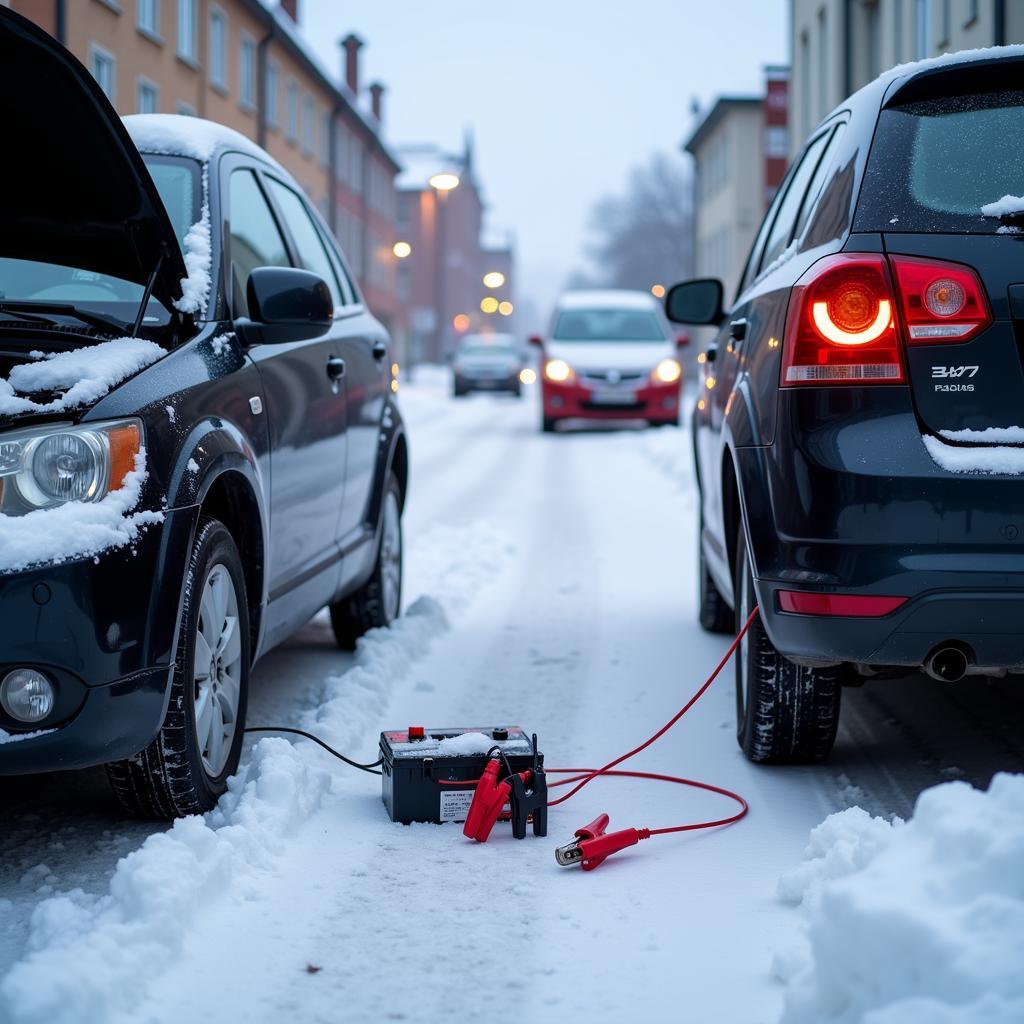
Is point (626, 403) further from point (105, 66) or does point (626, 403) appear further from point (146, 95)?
point (146, 95)

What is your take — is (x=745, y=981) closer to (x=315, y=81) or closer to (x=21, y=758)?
(x=21, y=758)

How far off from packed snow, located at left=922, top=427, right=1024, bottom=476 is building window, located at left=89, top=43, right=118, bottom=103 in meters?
24.9

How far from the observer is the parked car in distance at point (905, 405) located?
3.64 metres

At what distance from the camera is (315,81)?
151ft

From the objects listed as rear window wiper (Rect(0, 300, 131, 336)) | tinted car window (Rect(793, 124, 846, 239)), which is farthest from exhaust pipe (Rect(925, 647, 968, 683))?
rear window wiper (Rect(0, 300, 131, 336))

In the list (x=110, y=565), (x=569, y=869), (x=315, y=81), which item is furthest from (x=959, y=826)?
(x=315, y=81)

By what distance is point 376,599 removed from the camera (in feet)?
21.6

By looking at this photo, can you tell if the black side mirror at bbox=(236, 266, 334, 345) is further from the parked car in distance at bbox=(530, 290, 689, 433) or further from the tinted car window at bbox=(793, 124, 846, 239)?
the parked car in distance at bbox=(530, 290, 689, 433)

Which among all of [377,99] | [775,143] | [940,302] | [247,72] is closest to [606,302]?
[247,72]

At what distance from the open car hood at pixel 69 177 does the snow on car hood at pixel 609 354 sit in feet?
59.7

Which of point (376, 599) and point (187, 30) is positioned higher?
point (187, 30)

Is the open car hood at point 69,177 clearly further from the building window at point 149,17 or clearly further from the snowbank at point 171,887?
the building window at point 149,17

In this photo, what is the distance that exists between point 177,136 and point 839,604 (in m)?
2.64

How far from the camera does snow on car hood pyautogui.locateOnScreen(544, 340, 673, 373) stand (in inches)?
882
